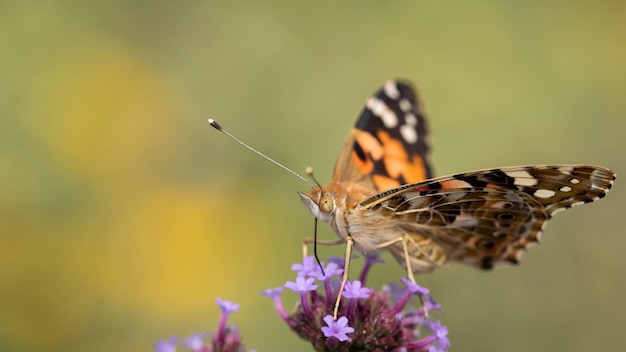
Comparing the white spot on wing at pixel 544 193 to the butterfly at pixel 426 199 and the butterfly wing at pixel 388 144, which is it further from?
the butterfly wing at pixel 388 144

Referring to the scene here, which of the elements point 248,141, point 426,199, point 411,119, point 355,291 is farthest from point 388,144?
point 248,141

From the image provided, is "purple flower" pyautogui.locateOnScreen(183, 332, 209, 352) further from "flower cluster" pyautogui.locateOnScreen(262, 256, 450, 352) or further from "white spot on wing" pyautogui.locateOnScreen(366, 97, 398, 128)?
"white spot on wing" pyautogui.locateOnScreen(366, 97, 398, 128)

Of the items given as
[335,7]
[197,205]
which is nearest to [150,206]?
[197,205]

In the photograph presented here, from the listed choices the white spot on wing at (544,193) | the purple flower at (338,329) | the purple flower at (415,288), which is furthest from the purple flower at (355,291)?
the white spot on wing at (544,193)

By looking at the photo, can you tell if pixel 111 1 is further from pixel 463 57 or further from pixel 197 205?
pixel 463 57

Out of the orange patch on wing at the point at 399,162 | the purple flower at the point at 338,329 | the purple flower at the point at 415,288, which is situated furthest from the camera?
the orange patch on wing at the point at 399,162

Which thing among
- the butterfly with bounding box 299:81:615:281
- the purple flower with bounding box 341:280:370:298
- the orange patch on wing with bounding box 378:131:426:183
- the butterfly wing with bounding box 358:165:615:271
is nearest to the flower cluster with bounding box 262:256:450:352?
the purple flower with bounding box 341:280:370:298
